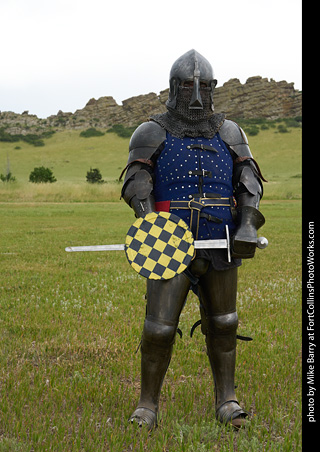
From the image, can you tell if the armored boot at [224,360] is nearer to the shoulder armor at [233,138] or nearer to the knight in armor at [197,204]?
the knight in armor at [197,204]

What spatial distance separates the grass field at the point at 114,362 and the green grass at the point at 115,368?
13mm

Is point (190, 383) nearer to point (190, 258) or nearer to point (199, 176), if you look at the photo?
point (190, 258)

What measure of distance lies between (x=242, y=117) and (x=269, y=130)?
71.3 feet

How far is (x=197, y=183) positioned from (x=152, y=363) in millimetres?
1460

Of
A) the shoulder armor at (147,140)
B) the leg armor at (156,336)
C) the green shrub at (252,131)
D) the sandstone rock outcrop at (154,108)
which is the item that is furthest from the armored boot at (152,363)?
the sandstone rock outcrop at (154,108)

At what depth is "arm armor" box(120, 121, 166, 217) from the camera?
3965mm

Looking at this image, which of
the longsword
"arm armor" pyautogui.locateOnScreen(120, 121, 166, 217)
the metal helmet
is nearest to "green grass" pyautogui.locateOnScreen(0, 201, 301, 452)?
the longsword

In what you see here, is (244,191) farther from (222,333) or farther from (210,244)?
(222,333)

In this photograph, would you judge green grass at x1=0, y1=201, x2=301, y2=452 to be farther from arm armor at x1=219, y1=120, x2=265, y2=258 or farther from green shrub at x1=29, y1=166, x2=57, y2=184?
green shrub at x1=29, y1=166, x2=57, y2=184

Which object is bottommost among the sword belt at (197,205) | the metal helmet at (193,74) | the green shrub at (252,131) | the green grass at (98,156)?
the sword belt at (197,205)

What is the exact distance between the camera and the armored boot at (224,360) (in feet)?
13.1

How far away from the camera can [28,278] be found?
945 cm

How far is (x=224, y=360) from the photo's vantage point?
407 cm
